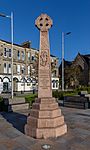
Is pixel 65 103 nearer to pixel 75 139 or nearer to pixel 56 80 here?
pixel 75 139

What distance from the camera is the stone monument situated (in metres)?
A: 7.85

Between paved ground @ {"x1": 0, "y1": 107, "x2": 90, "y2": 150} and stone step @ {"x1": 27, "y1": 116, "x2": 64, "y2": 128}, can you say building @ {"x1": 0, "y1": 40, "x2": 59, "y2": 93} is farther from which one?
stone step @ {"x1": 27, "y1": 116, "x2": 64, "y2": 128}

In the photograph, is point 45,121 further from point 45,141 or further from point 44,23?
point 44,23

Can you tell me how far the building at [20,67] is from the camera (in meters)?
47.5

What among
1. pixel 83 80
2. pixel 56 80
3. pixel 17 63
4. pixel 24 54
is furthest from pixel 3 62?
pixel 83 80

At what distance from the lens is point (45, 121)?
7.91 metres

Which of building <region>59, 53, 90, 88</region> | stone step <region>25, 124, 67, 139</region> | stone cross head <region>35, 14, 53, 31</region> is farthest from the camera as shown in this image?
building <region>59, 53, 90, 88</region>

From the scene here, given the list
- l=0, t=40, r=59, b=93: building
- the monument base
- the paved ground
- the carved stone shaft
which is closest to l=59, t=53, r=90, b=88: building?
l=0, t=40, r=59, b=93: building

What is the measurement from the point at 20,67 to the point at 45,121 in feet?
147

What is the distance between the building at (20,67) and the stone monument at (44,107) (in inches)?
1544

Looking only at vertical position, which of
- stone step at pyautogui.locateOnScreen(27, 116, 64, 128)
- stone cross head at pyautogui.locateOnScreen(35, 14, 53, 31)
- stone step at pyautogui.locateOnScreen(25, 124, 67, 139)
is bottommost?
stone step at pyautogui.locateOnScreen(25, 124, 67, 139)

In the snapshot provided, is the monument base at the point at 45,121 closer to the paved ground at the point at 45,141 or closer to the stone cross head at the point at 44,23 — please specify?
the paved ground at the point at 45,141

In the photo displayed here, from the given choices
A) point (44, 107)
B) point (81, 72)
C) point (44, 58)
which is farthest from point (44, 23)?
point (81, 72)

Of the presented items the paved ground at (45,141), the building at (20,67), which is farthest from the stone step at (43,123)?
the building at (20,67)
